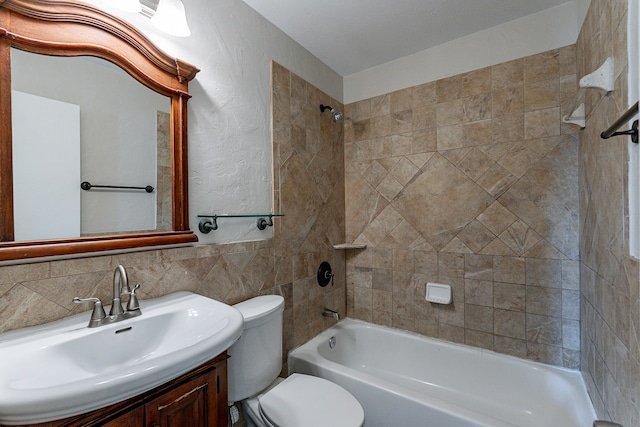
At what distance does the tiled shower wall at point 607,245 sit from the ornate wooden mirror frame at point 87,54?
5.52 feet

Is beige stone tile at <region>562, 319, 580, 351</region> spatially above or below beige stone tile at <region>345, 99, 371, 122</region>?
below

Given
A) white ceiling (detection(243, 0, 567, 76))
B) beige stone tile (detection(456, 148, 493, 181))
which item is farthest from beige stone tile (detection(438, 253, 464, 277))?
white ceiling (detection(243, 0, 567, 76))

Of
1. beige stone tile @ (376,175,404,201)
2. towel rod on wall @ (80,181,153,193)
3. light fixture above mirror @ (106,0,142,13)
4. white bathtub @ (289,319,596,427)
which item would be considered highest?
light fixture above mirror @ (106,0,142,13)

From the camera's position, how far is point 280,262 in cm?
185

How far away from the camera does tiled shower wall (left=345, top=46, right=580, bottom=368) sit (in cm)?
175

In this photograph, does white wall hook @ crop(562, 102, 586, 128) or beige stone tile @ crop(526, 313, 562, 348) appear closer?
white wall hook @ crop(562, 102, 586, 128)

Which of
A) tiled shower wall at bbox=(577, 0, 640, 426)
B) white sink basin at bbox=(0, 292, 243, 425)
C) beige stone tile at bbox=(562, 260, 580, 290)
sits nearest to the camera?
white sink basin at bbox=(0, 292, 243, 425)

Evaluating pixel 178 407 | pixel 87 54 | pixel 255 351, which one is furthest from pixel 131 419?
pixel 87 54

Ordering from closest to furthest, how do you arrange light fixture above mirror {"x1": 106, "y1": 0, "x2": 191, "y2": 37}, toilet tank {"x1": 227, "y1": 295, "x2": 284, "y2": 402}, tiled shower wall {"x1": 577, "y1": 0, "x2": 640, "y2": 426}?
1. tiled shower wall {"x1": 577, "y1": 0, "x2": 640, "y2": 426}
2. light fixture above mirror {"x1": 106, "y1": 0, "x2": 191, "y2": 37}
3. toilet tank {"x1": 227, "y1": 295, "x2": 284, "y2": 402}

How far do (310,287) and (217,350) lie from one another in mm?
1272

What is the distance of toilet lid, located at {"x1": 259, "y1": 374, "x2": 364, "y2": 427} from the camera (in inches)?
49.1

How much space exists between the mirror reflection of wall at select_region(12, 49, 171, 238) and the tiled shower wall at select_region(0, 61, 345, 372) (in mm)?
169

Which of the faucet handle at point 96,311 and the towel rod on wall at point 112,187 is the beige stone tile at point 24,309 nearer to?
the faucet handle at point 96,311

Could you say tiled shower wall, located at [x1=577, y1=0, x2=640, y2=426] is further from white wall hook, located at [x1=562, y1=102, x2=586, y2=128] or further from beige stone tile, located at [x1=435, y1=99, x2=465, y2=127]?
beige stone tile, located at [x1=435, y1=99, x2=465, y2=127]
